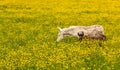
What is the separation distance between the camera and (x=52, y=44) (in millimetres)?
21031

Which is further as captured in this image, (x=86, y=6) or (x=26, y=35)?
(x=86, y=6)

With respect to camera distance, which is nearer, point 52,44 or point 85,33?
point 52,44

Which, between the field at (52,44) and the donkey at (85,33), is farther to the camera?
the donkey at (85,33)

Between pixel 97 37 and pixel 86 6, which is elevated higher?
pixel 97 37

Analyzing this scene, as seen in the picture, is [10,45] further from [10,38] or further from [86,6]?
[86,6]

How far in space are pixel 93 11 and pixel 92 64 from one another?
24.3 metres

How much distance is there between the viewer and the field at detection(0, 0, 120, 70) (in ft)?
53.7

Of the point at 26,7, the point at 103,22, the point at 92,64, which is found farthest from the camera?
the point at 26,7

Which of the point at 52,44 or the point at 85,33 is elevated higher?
the point at 85,33

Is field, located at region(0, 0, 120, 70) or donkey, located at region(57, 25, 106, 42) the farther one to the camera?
donkey, located at region(57, 25, 106, 42)

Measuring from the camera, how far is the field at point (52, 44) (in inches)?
644

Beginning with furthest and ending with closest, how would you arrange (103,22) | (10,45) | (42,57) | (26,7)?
(26,7) < (103,22) < (10,45) < (42,57)

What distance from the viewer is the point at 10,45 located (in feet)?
68.9

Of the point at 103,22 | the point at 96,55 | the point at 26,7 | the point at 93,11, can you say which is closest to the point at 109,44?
the point at 96,55
